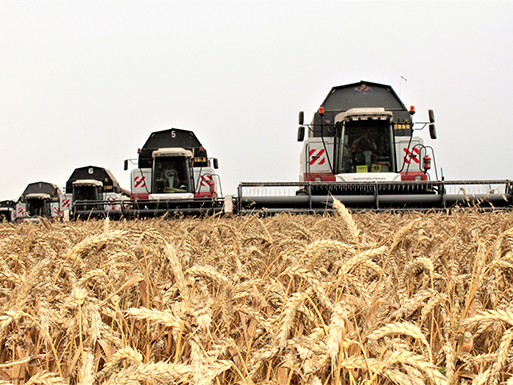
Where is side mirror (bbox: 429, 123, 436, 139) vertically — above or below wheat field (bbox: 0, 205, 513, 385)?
above

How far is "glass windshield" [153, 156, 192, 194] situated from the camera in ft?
51.3

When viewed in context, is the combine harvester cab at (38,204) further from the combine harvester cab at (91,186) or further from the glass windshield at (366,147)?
the glass windshield at (366,147)

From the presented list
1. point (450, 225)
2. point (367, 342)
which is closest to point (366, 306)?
point (367, 342)

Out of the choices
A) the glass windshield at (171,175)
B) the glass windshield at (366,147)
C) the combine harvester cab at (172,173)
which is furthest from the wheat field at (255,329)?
the glass windshield at (171,175)

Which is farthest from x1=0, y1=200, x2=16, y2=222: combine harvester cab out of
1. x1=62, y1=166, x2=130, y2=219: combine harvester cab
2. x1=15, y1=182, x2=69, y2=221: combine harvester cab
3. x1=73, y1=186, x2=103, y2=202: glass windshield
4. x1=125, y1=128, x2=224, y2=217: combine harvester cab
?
x1=125, y1=128, x2=224, y2=217: combine harvester cab

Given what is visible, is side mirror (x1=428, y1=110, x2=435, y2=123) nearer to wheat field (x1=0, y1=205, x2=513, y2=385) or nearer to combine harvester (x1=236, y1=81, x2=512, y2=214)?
combine harvester (x1=236, y1=81, x2=512, y2=214)

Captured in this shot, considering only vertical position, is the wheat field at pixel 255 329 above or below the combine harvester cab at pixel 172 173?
below

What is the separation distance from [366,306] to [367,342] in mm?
181

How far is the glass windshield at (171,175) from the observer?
15.6 metres

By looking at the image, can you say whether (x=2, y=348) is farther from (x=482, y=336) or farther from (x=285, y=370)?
(x=482, y=336)

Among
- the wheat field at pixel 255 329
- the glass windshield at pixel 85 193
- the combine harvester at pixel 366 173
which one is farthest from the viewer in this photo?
the glass windshield at pixel 85 193

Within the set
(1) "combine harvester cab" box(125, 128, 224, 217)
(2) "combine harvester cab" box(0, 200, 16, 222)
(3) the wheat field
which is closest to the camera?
(3) the wheat field

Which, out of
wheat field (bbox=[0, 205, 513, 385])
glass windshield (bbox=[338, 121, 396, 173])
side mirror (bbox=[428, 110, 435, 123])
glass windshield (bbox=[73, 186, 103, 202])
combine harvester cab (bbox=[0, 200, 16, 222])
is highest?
side mirror (bbox=[428, 110, 435, 123])

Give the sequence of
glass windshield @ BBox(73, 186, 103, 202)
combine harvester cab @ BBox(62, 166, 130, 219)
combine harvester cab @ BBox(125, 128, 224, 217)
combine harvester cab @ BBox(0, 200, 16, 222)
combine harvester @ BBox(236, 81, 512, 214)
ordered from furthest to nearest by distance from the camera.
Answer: combine harvester cab @ BBox(0, 200, 16, 222) < combine harvester cab @ BBox(62, 166, 130, 219) < glass windshield @ BBox(73, 186, 103, 202) < combine harvester cab @ BBox(125, 128, 224, 217) < combine harvester @ BBox(236, 81, 512, 214)
